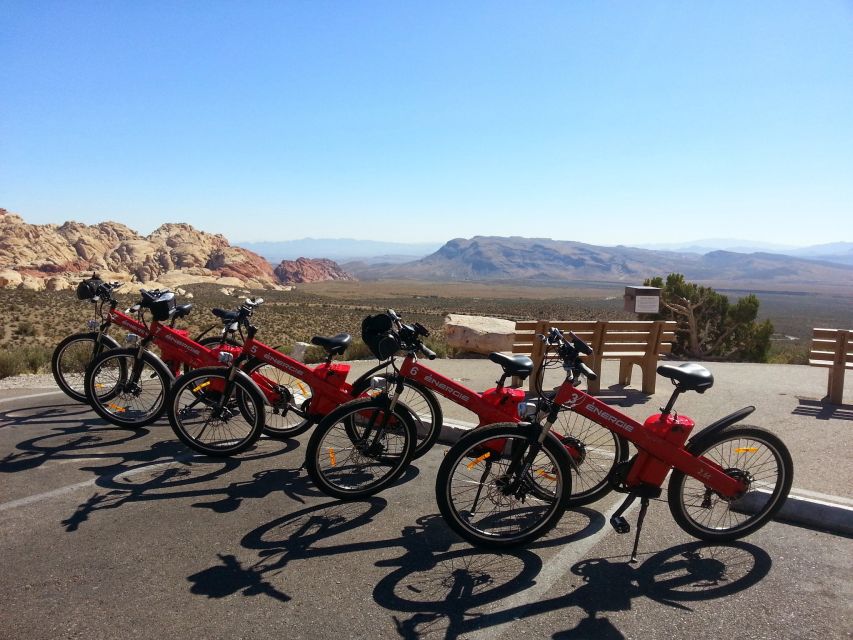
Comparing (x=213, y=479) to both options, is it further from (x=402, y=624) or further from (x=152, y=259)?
(x=152, y=259)

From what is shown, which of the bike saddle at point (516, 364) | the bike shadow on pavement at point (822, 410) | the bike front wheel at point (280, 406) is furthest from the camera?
the bike shadow on pavement at point (822, 410)

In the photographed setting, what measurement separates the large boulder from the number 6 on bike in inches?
270

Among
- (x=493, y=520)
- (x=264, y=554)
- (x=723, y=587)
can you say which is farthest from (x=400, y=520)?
(x=723, y=587)

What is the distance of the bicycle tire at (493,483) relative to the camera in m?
3.70

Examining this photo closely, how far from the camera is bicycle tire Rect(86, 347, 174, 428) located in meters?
5.79

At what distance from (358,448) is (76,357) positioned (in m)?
5.25

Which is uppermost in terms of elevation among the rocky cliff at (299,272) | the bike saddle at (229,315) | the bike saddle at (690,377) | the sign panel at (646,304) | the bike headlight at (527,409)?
the bike saddle at (229,315)

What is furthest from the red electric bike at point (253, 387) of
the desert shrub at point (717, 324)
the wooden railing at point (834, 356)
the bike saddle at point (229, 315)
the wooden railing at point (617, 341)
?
the desert shrub at point (717, 324)

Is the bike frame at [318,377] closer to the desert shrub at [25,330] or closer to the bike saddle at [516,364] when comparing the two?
the bike saddle at [516,364]

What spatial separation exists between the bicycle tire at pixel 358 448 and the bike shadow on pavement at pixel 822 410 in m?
4.85

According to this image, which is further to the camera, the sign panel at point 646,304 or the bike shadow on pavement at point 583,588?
the sign panel at point 646,304

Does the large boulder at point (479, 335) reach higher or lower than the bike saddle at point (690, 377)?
lower

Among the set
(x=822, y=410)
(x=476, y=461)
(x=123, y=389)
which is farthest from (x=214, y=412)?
(x=822, y=410)

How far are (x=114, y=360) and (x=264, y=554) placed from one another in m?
3.42
